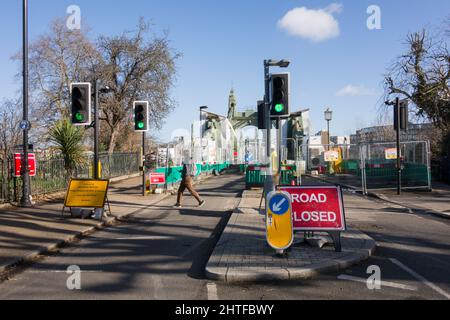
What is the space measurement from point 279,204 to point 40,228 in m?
6.37

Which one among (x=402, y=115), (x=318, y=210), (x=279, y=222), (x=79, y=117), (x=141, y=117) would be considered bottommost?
(x=279, y=222)

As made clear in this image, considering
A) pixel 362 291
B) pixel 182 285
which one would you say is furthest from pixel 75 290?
pixel 362 291

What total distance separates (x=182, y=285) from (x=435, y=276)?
11.9ft

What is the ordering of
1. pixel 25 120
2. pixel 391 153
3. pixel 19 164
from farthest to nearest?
1. pixel 391 153
2. pixel 19 164
3. pixel 25 120

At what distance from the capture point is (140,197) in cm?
1912

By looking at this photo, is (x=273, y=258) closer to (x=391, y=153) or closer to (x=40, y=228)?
(x=40, y=228)

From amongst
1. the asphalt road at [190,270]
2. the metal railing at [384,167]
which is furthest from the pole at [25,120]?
the metal railing at [384,167]

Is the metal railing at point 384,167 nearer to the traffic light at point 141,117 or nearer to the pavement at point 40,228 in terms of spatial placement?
the traffic light at point 141,117

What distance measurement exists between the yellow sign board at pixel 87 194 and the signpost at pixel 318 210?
6082mm

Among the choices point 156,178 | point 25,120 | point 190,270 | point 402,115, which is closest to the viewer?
point 190,270

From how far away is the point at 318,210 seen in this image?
7.95 metres

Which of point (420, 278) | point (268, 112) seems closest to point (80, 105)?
point (268, 112)
